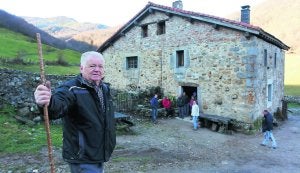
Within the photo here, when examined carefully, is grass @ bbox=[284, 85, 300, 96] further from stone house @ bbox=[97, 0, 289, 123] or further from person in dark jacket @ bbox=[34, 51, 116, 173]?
person in dark jacket @ bbox=[34, 51, 116, 173]

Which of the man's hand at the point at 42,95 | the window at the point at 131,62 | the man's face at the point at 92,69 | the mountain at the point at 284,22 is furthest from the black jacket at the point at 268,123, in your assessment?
the mountain at the point at 284,22

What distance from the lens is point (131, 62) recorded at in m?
20.5

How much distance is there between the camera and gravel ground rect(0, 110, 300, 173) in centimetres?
824

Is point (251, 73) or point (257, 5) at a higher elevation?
point (257, 5)

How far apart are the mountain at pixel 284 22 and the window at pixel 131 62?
5239 centimetres

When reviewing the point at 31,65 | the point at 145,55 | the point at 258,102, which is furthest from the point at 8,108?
the point at 31,65

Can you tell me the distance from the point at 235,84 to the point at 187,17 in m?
4.55

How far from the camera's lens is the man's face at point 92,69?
3.10 meters

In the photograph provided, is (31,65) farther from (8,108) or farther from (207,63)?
(207,63)

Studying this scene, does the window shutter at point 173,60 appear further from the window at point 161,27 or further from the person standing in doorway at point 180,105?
the person standing in doorway at point 180,105

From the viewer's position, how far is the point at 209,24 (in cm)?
1577

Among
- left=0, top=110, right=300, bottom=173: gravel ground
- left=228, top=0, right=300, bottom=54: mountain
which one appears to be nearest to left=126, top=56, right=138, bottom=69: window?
left=0, top=110, right=300, bottom=173: gravel ground

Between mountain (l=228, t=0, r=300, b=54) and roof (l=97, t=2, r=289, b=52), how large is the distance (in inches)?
2063

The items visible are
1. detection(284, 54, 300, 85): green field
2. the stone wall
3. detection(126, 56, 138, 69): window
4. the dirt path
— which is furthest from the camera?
detection(284, 54, 300, 85): green field
